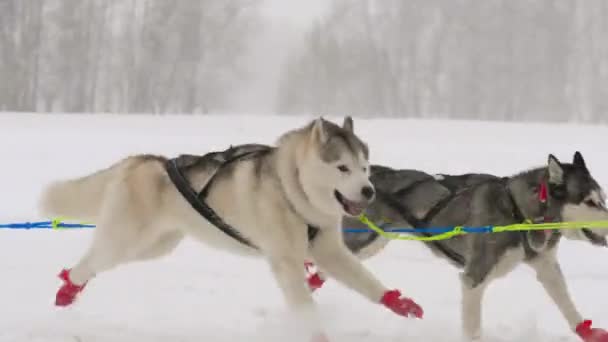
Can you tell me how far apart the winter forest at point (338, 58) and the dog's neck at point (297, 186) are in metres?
27.4

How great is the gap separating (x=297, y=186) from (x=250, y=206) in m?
0.30

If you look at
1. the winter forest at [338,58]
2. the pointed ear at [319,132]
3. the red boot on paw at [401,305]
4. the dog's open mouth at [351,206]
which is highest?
the winter forest at [338,58]

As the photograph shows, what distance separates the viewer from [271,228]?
378cm

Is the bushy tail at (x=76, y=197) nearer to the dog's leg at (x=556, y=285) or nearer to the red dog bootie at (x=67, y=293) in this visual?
the red dog bootie at (x=67, y=293)

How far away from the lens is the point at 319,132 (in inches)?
145

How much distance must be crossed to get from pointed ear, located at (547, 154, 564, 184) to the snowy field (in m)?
0.92

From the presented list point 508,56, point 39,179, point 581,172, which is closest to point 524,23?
point 508,56

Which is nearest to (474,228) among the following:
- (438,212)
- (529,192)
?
(529,192)

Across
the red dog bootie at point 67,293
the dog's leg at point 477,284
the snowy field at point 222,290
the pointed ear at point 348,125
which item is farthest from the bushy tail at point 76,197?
the dog's leg at point 477,284

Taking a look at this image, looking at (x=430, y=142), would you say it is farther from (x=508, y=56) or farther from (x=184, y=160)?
(x=508, y=56)

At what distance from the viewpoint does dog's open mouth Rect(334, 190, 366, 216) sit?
359 centimetres

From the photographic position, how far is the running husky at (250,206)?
12.0 feet

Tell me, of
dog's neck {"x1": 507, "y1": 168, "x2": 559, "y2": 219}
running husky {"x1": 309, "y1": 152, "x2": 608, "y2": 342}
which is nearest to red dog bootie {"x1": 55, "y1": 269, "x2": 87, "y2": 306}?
running husky {"x1": 309, "y1": 152, "x2": 608, "y2": 342}

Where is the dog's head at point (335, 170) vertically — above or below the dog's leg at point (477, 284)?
above
